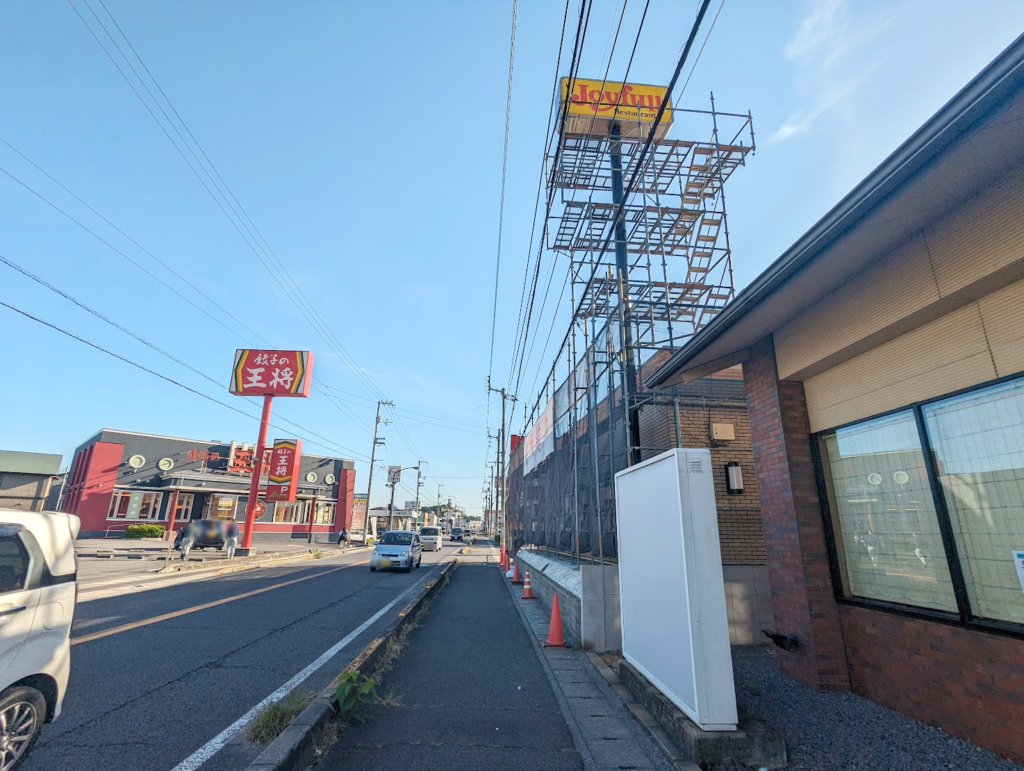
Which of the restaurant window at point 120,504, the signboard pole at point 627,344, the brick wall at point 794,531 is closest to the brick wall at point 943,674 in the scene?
the brick wall at point 794,531

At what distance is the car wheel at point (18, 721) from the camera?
315cm

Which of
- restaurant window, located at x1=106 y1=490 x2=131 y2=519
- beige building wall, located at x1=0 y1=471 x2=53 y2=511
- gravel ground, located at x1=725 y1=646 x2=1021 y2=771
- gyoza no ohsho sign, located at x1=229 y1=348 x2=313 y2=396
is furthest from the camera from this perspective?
restaurant window, located at x1=106 y1=490 x2=131 y2=519

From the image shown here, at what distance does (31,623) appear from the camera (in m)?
3.38

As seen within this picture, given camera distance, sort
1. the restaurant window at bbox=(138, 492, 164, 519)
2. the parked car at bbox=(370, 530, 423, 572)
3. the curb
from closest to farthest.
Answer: the curb, the parked car at bbox=(370, 530, 423, 572), the restaurant window at bbox=(138, 492, 164, 519)

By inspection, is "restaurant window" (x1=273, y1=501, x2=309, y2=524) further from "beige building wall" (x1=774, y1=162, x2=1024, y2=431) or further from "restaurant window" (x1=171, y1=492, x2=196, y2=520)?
"beige building wall" (x1=774, y1=162, x2=1024, y2=431)

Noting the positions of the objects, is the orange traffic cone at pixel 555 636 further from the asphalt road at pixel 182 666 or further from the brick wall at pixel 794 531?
the brick wall at pixel 794 531

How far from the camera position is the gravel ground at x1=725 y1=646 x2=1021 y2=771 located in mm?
3389

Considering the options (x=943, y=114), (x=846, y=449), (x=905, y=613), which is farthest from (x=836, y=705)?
(x=943, y=114)

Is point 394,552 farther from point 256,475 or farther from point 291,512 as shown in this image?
point 291,512

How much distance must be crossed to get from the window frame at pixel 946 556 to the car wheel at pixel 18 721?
6609mm

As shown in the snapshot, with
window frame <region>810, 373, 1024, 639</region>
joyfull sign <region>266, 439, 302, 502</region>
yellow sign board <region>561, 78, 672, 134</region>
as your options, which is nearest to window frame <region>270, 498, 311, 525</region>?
joyfull sign <region>266, 439, 302, 502</region>

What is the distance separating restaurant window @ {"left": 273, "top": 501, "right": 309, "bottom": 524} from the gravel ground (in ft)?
129

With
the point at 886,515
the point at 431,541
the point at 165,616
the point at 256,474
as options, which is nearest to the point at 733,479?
the point at 886,515

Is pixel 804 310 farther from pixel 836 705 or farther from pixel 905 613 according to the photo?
pixel 836 705
